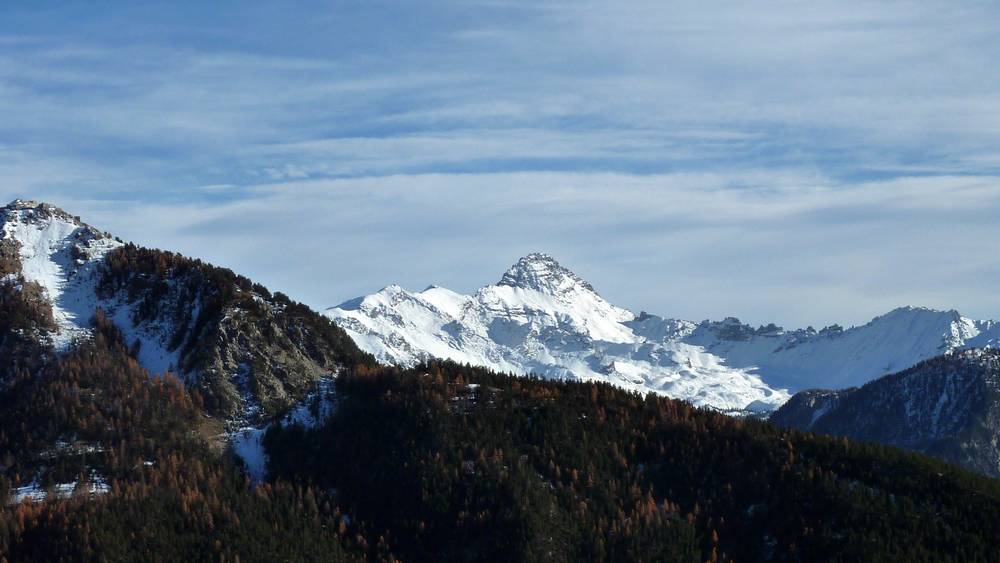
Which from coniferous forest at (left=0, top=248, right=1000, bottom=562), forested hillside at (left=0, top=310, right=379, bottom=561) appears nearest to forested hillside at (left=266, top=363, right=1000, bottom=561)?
coniferous forest at (left=0, top=248, right=1000, bottom=562)

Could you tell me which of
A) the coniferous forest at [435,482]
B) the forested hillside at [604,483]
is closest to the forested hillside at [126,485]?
the coniferous forest at [435,482]

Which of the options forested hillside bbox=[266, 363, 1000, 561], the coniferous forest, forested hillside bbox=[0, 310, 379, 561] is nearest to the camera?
forested hillside bbox=[0, 310, 379, 561]

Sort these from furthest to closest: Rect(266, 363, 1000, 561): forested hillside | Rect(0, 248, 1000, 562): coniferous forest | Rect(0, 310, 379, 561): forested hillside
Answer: Rect(266, 363, 1000, 561): forested hillside
Rect(0, 248, 1000, 562): coniferous forest
Rect(0, 310, 379, 561): forested hillside

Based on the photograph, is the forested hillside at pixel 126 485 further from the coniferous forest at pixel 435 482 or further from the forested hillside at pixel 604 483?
the forested hillside at pixel 604 483

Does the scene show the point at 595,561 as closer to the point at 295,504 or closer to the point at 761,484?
the point at 761,484

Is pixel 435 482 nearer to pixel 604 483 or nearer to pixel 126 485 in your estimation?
pixel 604 483

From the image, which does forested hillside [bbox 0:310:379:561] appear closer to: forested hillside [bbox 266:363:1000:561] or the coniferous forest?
the coniferous forest

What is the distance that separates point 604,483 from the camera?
561 feet

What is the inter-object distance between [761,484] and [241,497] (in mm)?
73474

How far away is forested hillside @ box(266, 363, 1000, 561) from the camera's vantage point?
160m

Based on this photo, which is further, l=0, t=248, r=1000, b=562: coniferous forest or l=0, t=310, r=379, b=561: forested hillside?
l=0, t=248, r=1000, b=562: coniferous forest

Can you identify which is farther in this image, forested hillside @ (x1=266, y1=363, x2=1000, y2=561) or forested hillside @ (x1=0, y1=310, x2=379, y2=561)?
forested hillside @ (x1=266, y1=363, x2=1000, y2=561)

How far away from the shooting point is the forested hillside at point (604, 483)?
526ft

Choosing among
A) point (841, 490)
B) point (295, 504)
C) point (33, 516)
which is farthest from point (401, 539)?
point (841, 490)
